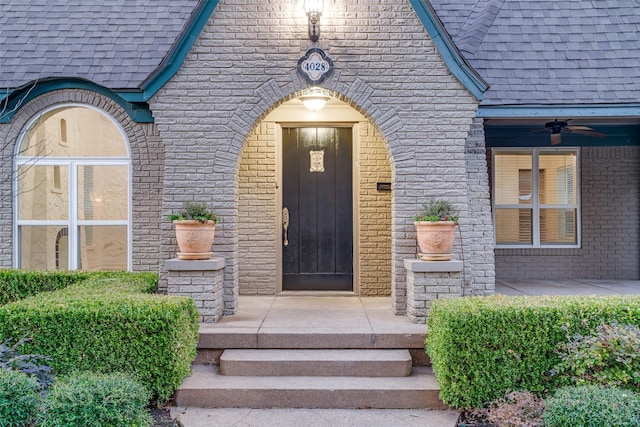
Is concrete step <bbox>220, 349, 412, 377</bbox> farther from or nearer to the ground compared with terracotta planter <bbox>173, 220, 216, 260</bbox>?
nearer to the ground

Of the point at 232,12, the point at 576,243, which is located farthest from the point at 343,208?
the point at 576,243

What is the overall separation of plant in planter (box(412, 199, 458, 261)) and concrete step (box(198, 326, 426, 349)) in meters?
0.98

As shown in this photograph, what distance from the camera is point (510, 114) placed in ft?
21.0

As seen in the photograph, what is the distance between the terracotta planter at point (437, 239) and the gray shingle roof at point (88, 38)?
14.6 feet

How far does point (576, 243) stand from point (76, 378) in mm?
8277

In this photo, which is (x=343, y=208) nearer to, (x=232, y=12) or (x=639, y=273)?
(x=232, y=12)

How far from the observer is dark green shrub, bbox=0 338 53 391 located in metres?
3.97

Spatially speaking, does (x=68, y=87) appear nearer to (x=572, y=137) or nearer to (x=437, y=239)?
(x=437, y=239)

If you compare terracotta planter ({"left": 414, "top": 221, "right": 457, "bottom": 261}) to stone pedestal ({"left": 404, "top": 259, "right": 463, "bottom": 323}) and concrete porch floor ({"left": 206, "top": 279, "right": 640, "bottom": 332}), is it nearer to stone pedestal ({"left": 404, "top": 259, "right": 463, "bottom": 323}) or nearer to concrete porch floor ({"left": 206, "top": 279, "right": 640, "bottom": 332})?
stone pedestal ({"left": 404, "top": 259, "right": 463, "bottom": 323})

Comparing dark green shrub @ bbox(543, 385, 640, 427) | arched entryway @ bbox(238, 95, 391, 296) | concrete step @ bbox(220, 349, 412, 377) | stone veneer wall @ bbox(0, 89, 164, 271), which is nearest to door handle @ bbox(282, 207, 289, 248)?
arched entryway @ bbox(238, 95, 391, 296)

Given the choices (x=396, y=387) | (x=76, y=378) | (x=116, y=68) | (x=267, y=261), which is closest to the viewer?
(x=76, y=378)

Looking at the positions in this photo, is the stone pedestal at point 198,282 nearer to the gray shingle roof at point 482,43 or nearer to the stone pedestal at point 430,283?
the stone pedestal at point 430,283

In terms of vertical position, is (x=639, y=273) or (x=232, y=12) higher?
(x=232, y=12)

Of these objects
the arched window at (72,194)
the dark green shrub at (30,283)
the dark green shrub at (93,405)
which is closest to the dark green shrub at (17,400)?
the dark green shrub at (93,405)
